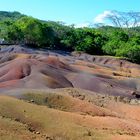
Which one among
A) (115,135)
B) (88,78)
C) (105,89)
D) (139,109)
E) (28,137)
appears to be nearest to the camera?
(28,137)

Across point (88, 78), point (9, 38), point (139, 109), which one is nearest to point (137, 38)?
point (9, 38)

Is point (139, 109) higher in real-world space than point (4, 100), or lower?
lower

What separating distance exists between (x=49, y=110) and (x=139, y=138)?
5871 mm

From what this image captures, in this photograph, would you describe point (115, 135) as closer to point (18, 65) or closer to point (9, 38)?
point (18, 65)

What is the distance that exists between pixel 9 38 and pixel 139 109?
8036 centimetres

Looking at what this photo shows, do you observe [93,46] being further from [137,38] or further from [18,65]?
[18,65]

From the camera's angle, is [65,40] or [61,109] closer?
[61,109]

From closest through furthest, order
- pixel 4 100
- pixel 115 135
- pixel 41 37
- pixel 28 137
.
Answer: pixel 28 137
pixel 115 135
pixel 4 100
pixel 41 37

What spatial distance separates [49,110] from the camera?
86.0 ft

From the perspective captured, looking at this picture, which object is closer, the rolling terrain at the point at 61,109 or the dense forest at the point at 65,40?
the rolling terrain at the point at 61,109

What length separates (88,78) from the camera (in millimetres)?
52719

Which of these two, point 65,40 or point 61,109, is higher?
point 65,40

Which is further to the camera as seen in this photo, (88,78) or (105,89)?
(88,78)

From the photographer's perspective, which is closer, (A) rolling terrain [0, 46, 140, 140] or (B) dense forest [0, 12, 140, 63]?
(A) rolling terrain [0, 46, 140, 140]
